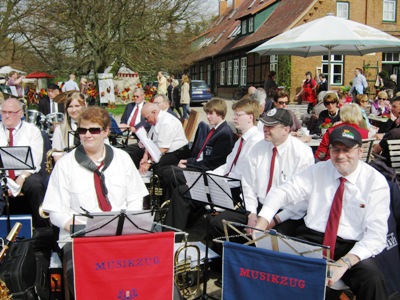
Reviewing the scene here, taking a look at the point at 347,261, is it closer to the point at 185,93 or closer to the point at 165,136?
the point at 165,136

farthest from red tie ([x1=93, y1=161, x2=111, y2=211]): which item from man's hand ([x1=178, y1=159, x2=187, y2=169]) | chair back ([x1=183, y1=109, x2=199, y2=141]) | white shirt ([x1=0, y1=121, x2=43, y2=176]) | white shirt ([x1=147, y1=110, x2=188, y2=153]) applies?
chair back ([x1=183, y1=109, x2=199, y2=141])

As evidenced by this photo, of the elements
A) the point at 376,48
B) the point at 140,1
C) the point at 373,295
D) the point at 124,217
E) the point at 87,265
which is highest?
the point at 140,1

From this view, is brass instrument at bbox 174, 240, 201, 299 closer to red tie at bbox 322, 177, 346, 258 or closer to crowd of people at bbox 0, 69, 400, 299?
crowd of people at bbox 0, 69, 400, 299

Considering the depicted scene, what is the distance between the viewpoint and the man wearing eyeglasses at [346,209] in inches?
127

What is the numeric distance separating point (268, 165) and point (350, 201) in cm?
109

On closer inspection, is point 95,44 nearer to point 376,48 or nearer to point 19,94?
point 19,94

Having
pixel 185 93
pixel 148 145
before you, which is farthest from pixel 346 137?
pixel 185 93

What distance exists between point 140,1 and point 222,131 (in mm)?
18293

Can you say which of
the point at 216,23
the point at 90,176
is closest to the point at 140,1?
the point at 90,176

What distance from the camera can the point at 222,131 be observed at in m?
6.21

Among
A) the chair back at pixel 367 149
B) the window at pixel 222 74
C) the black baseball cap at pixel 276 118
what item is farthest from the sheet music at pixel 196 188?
the window at pixel 222 74

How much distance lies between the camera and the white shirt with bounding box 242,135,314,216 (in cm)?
437

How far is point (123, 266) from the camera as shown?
3.13m

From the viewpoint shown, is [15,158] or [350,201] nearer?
[350,201]
